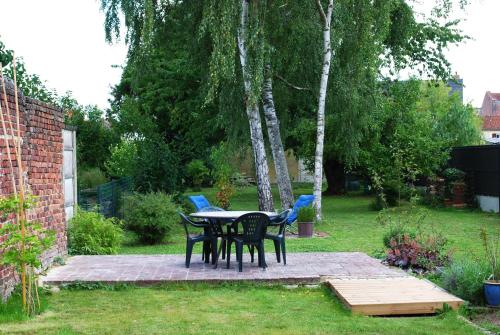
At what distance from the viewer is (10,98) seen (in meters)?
7.42

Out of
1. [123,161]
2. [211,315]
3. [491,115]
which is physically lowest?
[211,315]

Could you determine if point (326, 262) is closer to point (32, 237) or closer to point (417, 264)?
point (417, 264)

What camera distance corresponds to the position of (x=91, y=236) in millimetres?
11453

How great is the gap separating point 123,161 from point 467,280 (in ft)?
50.1

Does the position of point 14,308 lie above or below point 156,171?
below

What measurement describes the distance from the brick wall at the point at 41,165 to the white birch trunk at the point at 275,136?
8986mm

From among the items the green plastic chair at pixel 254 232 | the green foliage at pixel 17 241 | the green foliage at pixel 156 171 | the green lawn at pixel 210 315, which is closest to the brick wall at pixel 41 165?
the green foliage at pixel 17 241

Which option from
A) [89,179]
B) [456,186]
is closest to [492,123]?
[456,186]

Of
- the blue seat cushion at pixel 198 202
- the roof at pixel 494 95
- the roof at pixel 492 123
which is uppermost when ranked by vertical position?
the roof at pixel 494 95

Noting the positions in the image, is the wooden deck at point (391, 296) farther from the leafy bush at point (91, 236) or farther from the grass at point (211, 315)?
the leafy bush at point (91, 236)

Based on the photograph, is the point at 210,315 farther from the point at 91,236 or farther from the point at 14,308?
the point at 91,236

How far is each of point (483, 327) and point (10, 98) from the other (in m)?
5.43

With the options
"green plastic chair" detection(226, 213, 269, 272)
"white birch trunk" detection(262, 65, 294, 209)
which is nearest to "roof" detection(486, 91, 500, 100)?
"white birch trunk" detection(262, 65, 294, 209)

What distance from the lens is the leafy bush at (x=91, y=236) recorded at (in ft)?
36.8
